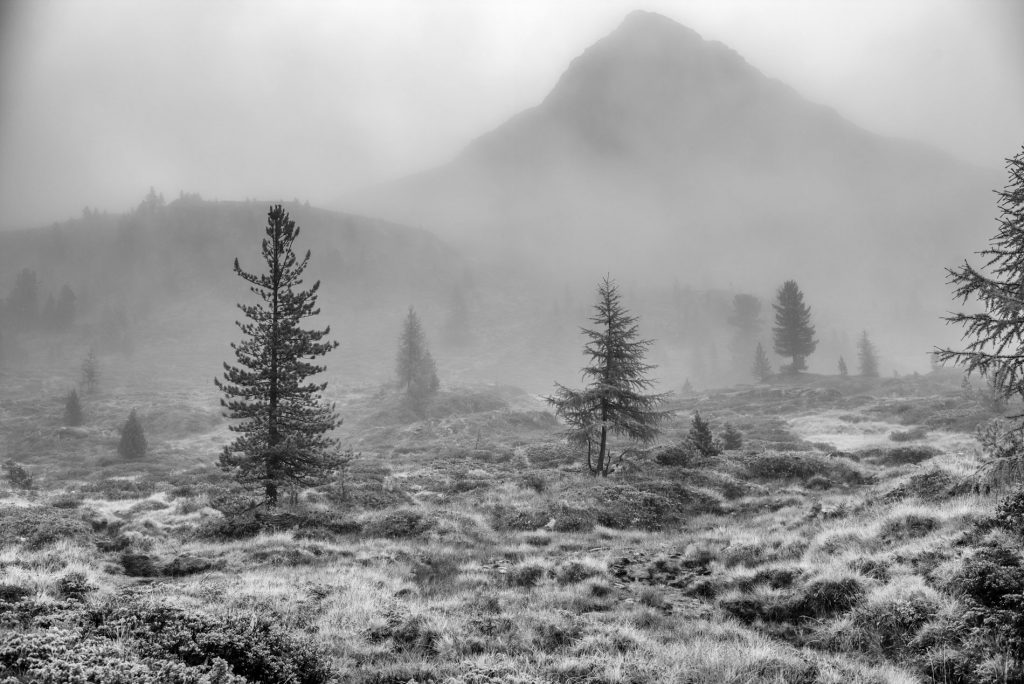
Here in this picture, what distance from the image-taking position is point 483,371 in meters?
103

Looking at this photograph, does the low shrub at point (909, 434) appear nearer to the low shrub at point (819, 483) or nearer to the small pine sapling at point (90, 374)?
the low shrub at point (819, 483)

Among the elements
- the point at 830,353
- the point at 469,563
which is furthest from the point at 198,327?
the point at 830,353

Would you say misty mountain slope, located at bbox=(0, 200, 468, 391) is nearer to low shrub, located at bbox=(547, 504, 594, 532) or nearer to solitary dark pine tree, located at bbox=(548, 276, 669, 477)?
solitary dark pine tree, located at bbox=(548, 276, 669, 477)

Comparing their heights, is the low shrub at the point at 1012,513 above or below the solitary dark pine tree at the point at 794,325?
below

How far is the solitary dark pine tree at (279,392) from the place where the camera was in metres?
16.2

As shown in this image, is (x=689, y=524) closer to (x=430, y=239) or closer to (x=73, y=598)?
(x=73, y=598)

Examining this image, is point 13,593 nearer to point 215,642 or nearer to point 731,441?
point 215,642

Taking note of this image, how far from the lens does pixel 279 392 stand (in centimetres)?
1681

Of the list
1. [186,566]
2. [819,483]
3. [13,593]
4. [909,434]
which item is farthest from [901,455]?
[13,593]

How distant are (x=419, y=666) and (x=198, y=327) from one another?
13661 cm

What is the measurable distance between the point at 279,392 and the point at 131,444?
29.9 meters

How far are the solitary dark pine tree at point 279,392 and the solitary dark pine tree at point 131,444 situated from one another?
2778cm

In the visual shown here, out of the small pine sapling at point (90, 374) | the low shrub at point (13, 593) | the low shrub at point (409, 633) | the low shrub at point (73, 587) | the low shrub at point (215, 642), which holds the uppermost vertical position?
the small pine sapling at point (90, 374)

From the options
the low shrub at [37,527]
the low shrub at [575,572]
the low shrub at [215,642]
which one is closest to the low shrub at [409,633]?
the low shrub at [215,642]
